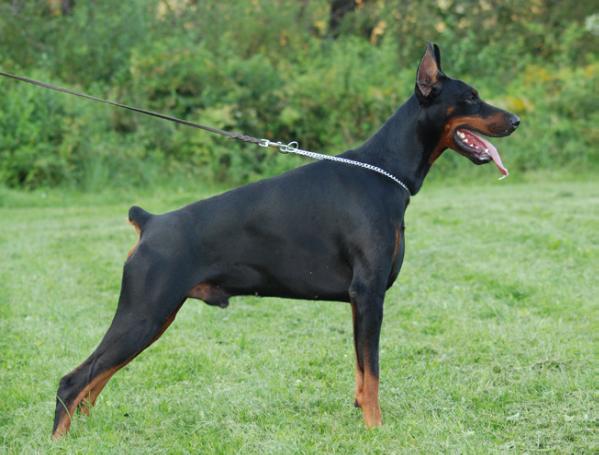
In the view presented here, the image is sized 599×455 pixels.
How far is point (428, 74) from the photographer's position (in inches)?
171

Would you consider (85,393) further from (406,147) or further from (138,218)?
(406,147)

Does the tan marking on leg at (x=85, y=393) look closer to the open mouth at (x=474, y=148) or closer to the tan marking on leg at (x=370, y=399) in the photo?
the tan marking on leg at (x=370, y=399)

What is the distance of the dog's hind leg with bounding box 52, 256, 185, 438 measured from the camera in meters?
3.95

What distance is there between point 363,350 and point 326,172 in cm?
91

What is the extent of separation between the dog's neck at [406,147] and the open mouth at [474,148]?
0.11 metres

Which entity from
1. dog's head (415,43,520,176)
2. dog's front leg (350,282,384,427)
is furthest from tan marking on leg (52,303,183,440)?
dog's head (415,43,520,176)

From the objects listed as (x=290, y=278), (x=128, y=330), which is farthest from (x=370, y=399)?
(x=128, y=330)

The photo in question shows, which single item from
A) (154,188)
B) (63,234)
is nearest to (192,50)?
(154,188)

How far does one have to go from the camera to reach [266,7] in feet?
57.7

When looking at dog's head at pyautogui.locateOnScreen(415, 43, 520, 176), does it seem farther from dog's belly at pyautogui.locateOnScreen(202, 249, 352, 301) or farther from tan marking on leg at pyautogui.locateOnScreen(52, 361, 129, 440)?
tan marking on leg at pyautogui.locateOnScreen(52, 361, 129, 440)

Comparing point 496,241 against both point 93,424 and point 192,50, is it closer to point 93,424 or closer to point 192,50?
point 93,424

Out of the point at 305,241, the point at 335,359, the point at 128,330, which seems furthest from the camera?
the point at 335,359

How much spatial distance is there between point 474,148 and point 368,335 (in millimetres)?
1114

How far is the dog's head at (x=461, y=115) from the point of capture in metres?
4.37
